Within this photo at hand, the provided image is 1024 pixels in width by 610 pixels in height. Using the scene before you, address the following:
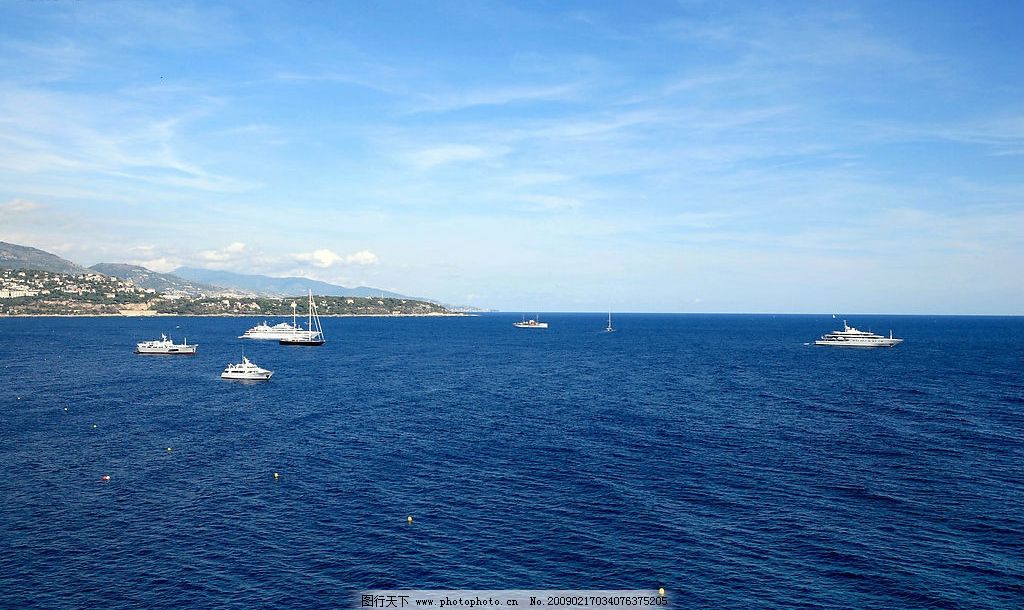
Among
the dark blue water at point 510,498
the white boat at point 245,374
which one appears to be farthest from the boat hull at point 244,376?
the dark blue water at point 510,498

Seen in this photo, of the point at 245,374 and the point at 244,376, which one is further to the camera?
the point at 245,374

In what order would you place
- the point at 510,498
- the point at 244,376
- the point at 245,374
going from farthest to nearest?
the point at 245,374
the point at 244,376
the point at 510,498

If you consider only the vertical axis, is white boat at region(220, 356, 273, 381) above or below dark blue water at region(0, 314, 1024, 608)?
above

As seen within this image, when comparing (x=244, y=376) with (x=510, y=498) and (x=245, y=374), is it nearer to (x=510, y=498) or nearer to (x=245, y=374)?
(x=245, y=374)

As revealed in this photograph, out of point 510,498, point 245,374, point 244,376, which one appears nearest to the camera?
point 510,498

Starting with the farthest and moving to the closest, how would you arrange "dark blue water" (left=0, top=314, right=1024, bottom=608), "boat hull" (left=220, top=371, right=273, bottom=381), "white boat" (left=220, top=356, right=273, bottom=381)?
"white boat" (left=220, top=356, right=273, bottom=381)
"boat hull" (left=220, top=371, right=273, bottom=381)
"dark blue water" (left=0, top=314, right=1024, bottom=608)

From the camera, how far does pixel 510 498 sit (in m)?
65.2

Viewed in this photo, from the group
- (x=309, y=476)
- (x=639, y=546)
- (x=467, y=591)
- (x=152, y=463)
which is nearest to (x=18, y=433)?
(x=152, y=463)

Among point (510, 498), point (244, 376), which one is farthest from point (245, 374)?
point (510, 498)

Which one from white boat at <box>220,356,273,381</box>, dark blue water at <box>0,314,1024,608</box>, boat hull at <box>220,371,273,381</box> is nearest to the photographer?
dark blue water at <box>0,314,1024,608</box>

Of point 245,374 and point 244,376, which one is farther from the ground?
point 245,374

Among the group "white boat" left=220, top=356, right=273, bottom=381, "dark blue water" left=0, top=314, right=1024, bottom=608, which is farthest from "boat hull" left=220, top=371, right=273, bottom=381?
"dark blue water" left=0, top=314, right=1024, bottom=608

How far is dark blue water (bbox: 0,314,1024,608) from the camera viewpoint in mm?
47438

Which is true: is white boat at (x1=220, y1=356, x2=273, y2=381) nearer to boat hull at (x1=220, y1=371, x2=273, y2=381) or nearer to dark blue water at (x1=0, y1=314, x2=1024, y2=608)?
boat hull at (x1=220, y1=371, x2=273, y2=381)
